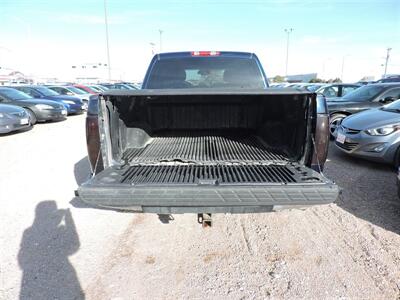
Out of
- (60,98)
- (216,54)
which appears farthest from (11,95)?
(216,54)

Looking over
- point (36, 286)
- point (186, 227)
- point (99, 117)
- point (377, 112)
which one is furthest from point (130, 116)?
point (377, 112)

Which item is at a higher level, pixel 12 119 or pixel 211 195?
pixel 211 195

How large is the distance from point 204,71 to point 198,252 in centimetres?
239

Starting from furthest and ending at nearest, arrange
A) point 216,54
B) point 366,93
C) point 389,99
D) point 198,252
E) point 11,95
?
point 11,95
point 366,93
point 389,99
point 216,54
point 198,252

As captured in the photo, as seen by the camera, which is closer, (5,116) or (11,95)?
(5,116)

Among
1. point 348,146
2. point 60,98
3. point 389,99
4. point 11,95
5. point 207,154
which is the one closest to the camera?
point 207,154

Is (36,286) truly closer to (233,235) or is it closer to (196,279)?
(196,279)

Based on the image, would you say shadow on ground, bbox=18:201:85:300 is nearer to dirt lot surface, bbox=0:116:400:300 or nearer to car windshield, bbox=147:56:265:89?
dirt lot surface, bbox=0:116:400:300

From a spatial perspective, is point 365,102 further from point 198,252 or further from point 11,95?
point 11,95

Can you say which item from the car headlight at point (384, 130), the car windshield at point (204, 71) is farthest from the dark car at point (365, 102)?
the car windshield at point (204, 71)

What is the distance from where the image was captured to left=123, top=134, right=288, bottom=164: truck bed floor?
2.88 m

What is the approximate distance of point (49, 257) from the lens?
2.53m

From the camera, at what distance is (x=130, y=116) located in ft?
10.6

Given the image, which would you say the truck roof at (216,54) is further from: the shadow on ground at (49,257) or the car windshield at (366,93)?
the car windshield at (366,93)
